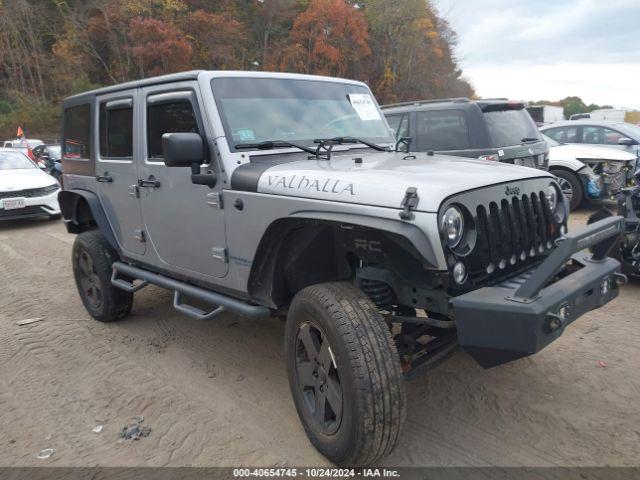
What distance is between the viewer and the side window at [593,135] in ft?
33.5

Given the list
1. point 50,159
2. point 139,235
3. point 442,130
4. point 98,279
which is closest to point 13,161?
point 50,159

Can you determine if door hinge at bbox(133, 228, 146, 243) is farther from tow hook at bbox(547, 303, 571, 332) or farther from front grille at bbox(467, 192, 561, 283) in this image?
tow hook at bbox(547, 303, 571, 332)

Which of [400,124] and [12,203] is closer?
[400,124]

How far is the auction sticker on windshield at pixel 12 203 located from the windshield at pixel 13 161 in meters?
1.46

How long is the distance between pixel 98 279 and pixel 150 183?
134cm

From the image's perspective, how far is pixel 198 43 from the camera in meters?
31.9

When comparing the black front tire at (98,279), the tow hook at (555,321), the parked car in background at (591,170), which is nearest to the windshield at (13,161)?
the black front tire at (98,279)

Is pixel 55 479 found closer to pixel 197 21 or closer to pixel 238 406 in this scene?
pixel 238 406

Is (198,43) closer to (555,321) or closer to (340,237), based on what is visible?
(340,237)

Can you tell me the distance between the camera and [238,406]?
336 centimetres

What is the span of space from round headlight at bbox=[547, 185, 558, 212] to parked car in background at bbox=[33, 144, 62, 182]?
14.5 meters

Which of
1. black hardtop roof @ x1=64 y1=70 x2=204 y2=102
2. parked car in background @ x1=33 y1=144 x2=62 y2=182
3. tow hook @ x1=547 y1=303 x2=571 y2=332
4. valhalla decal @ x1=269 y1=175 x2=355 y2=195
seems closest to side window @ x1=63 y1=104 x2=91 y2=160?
black hardtop roof @ x1=64 y1=70 x2=204 y2=102

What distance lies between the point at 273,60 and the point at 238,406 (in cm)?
3313

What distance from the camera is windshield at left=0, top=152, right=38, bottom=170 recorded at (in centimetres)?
1116
